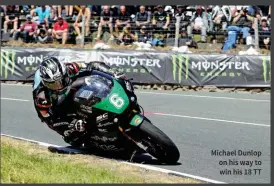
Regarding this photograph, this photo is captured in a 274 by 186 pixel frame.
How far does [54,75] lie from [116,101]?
0.98m

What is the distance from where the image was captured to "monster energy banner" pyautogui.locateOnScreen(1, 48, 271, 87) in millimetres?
16375

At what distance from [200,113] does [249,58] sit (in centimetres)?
448

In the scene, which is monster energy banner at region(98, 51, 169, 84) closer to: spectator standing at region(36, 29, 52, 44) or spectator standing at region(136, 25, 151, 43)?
spectator standing at region(136, 25, 151, 43)

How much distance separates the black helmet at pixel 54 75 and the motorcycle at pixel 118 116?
26 cm

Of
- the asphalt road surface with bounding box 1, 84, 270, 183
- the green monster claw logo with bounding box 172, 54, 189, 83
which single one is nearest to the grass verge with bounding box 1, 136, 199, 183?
the asphalt road surface with bounding box 1, 84, 270, 183

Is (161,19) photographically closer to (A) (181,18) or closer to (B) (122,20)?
(A) (181,18)

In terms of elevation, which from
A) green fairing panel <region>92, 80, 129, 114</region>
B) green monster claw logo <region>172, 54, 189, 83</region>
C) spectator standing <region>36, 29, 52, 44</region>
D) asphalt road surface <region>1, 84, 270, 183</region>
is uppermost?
green fairing panel <region>92, 80, 129, 114</region>

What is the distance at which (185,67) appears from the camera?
55.3 feet

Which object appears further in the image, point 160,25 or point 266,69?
point 160,25

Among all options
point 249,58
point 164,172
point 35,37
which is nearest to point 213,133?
point 164,172

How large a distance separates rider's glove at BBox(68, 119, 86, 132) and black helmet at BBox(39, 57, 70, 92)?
1.64 ft

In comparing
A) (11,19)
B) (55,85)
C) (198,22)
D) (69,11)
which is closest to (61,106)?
(55,85)

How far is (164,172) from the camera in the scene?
7516mm

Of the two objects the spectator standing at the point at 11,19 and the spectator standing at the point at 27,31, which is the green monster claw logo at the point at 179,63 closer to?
the spectator standing at the point at 27,31
